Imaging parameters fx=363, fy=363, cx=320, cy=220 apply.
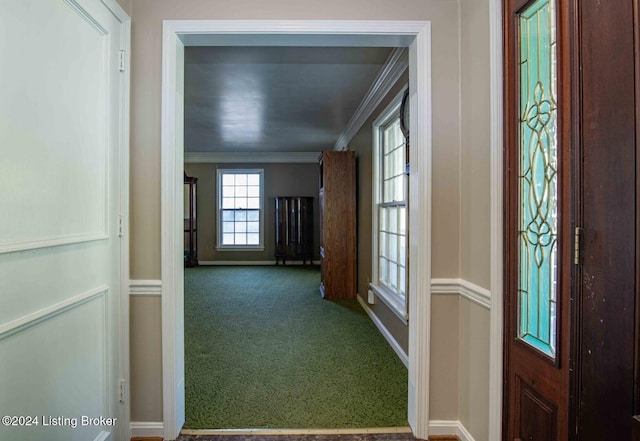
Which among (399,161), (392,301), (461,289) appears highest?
(399,161)

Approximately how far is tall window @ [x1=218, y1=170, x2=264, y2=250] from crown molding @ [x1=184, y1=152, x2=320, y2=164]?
26 cm

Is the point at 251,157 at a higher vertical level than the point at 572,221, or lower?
higher

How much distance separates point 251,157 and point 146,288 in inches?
275

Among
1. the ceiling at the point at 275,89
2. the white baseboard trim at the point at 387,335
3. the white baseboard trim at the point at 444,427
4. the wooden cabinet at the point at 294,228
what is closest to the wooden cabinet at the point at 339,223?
the white baseboard trim at the point at 387,335

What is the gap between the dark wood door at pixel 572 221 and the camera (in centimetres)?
88

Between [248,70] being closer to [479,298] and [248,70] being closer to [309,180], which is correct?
[479,298]

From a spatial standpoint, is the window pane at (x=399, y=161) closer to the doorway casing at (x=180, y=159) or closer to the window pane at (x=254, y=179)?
the doorway casing at (x=180, y=159)

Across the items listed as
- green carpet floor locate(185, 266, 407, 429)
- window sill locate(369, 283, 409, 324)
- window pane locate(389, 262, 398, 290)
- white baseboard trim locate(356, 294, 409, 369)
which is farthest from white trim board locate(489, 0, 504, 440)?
window pane locate(389, 262, 398, 290)

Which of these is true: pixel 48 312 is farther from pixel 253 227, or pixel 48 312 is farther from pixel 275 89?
pixel 253 227

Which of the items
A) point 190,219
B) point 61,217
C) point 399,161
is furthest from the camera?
point 190,219

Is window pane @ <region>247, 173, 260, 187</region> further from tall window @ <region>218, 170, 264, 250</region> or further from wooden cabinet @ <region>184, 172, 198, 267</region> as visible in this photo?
wooden cabinet @ <region>184, 172, 198, 267</region>

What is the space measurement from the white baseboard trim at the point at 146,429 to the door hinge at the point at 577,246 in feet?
6.56

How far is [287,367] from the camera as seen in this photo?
285 centimetres

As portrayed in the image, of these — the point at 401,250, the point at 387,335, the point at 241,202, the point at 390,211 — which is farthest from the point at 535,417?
the point at 241,202
